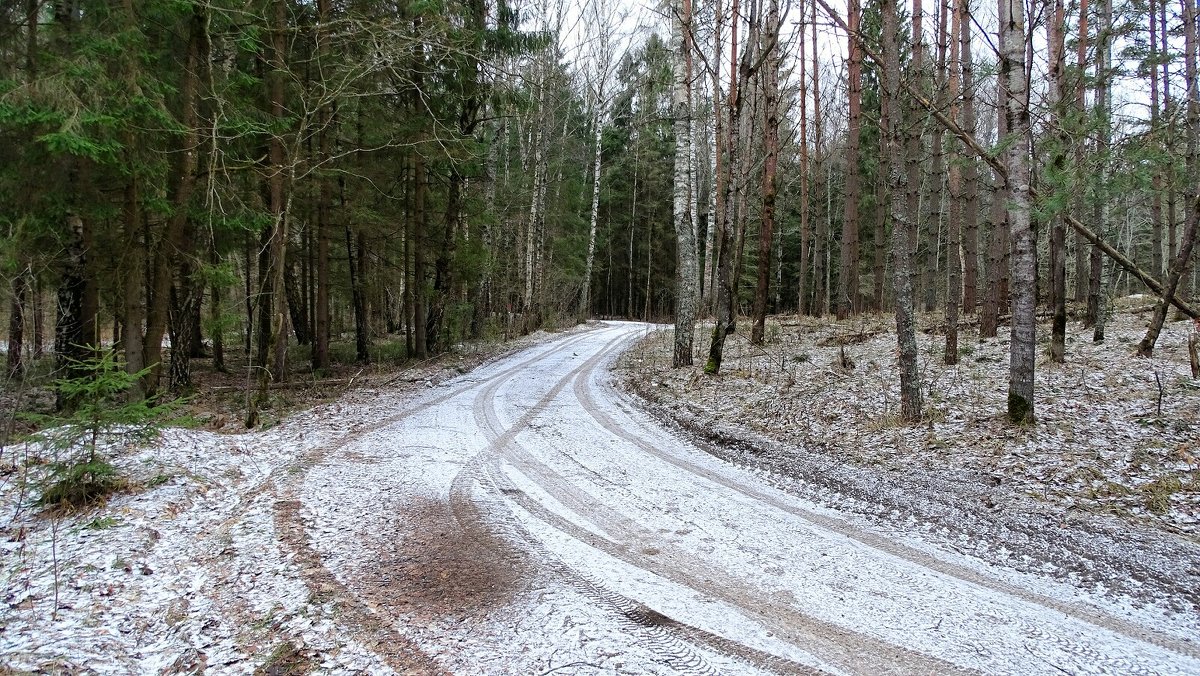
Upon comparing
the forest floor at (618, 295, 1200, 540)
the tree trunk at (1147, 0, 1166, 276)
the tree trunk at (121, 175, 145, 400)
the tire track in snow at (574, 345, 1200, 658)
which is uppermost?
the tree trunk at (1147, 0, 1166, 276)

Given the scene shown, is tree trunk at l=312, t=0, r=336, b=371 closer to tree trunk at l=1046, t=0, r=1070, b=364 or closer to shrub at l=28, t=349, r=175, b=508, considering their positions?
shrub at l=28, t=349, r=175, b=508

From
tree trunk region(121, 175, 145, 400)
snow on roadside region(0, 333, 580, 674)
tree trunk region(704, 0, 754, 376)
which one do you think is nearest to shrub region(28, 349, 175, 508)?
snow on roadside region(0, 333, 580, 674)

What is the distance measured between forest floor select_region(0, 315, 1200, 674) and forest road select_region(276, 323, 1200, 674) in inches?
0.8

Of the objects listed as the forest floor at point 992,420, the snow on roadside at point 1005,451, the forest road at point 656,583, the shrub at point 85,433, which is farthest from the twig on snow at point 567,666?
the shrub at point 85,433

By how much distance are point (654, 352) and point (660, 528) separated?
11.5 meters

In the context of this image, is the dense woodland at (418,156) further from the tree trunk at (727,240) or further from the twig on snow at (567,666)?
the twig on snow at (567,666)

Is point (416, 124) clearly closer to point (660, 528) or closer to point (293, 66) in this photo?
point (293, 66)

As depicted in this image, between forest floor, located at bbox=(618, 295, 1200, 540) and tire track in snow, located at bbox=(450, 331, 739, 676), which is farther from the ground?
A: forest floor, located at bbox=(618, 295, 1200, 540)

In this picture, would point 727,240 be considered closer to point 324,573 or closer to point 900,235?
point 900,235

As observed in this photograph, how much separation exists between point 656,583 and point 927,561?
1.93 metres

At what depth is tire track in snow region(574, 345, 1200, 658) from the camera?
2881mm

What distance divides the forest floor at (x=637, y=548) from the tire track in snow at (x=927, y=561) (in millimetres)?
23

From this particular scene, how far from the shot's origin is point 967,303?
1727 centimetres

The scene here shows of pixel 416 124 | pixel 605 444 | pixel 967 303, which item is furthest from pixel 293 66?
pixel 967 303
